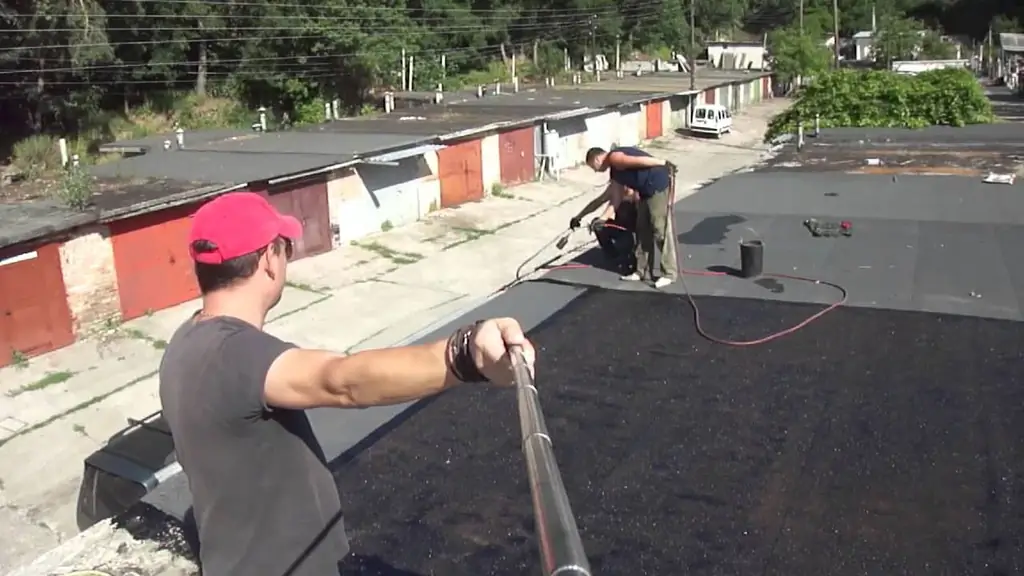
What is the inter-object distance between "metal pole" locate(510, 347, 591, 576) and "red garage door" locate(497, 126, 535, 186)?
2777 centimetres

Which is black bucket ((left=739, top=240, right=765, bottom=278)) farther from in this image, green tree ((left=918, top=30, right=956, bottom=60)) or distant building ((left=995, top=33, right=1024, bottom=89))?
green tree ((left=918, top=30, right=956, bottom=60))

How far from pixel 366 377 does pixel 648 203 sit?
23.8 ft

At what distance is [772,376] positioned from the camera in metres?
6.61

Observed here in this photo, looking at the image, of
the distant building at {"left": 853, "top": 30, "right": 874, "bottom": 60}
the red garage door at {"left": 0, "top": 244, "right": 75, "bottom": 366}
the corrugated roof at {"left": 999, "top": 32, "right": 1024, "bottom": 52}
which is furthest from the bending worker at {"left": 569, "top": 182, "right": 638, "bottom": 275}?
the distant building at {"left": 853, "top": 30, "right": 874, "bottom": 60}

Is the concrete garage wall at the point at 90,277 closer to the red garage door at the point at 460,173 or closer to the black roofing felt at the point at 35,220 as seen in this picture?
the black roofing felt at the point at 35,220

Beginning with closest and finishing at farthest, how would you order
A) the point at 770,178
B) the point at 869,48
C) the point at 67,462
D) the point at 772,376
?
1. the point at 772,376
2. the point at 67,462
3. the point at 770,178
4. the point at 869,48

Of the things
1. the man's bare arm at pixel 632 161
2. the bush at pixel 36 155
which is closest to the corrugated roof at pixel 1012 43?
the bush at pixel 36 155

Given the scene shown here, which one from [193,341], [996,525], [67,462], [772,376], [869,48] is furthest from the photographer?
[869,48]

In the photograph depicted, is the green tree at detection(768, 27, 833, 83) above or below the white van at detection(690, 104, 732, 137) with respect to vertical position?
above

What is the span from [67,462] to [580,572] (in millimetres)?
13283

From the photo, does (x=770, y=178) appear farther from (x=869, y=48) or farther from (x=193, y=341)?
(x=869, y=48)

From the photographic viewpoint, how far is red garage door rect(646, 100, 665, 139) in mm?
41344

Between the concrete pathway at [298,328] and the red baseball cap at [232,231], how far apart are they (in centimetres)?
337

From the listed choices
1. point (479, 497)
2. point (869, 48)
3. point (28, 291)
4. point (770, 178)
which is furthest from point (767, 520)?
point (869, 48)
